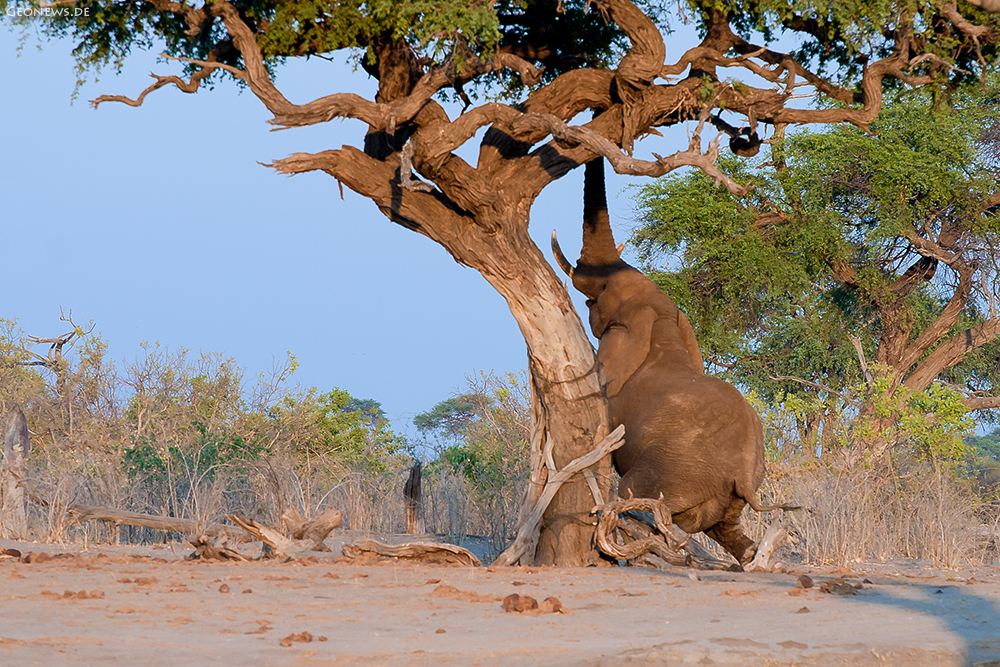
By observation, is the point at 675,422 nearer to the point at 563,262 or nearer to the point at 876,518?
the point at 563,262

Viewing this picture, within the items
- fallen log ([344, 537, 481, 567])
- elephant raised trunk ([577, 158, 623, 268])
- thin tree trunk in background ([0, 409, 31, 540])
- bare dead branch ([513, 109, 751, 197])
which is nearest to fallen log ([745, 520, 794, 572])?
fallen log ([344, 537, 481, 567])

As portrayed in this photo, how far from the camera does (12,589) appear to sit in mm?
5484

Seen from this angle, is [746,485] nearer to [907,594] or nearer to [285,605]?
[907,594]

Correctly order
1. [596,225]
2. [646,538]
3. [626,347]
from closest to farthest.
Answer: [646,538]
[626,347]
[596,225]

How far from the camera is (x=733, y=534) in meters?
8.74

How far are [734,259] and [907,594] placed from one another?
1121 centimetres

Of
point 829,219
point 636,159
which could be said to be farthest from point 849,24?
point 829,219

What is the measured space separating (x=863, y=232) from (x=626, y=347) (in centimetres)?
1050

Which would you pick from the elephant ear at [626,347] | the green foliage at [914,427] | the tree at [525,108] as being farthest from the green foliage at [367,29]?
the green foliage at [914,427]

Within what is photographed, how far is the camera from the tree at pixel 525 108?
792 cm

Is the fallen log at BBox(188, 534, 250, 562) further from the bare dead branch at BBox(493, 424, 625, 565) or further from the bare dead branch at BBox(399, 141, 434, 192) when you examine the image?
the bare dead branch at BBox(399, 141, 434, 192)

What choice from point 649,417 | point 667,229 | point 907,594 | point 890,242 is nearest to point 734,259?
point 667,229

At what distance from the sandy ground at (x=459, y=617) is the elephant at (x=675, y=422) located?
1254mm

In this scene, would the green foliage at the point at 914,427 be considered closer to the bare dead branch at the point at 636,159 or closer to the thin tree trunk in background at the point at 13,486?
the bare dead branch at the point at 636,159
